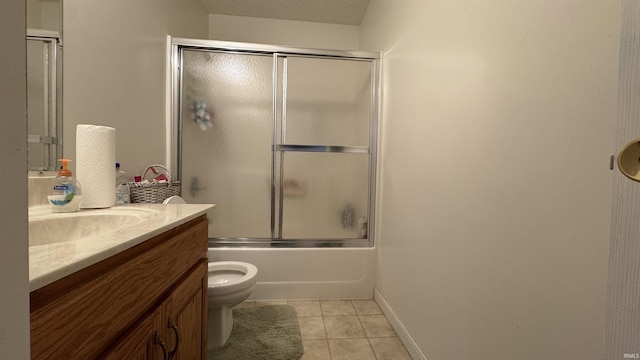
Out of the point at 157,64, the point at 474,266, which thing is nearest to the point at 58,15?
the point at 157,64

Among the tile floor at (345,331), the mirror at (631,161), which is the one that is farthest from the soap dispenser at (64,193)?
the mirror at (631,161)

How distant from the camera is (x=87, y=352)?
17.1 inches

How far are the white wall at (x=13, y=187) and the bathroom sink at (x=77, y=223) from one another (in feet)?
1.82

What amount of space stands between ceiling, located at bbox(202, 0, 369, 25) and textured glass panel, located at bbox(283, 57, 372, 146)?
65cm

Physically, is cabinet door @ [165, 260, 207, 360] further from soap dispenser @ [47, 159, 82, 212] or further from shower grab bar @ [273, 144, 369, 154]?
shower grab bar @ [273, 144, 369, 154]

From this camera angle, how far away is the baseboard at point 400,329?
4.21 feet

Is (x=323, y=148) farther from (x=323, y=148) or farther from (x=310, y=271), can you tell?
(x=310, y=271)

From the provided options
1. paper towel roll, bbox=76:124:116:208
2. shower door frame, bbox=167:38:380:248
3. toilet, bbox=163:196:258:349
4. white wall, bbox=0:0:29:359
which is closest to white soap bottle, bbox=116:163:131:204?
toilet, bbox=163:196:258:349

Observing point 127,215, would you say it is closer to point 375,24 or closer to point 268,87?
point 268,87

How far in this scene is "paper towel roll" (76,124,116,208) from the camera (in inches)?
37.2

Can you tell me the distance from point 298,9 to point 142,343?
2.59 meters

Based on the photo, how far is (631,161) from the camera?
0.30 m

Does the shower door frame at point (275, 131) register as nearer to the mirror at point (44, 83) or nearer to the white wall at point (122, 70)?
the white wall at point (122, 70)

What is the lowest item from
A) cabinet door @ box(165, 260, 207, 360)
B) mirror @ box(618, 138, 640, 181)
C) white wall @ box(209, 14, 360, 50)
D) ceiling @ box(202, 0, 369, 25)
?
cabinet door @ box(165, 260, 207, 360)
